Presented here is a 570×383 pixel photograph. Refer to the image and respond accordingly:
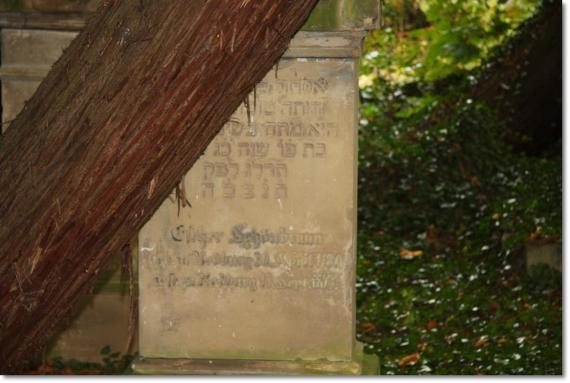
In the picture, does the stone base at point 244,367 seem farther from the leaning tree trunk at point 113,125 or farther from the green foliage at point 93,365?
the green foliage at point 93,365

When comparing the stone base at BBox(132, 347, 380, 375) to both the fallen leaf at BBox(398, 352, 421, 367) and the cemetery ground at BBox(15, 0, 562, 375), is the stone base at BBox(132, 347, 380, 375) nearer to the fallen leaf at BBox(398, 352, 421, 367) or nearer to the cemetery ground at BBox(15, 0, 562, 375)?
the cemetery ground at BBox(15, 0, 562, 375)

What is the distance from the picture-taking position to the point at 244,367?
5.11m

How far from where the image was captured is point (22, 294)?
4160mm

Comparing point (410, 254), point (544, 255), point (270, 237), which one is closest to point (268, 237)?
point (270, 237)

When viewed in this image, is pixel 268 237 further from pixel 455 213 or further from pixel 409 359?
pixel 455 213

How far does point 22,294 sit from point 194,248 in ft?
3.70

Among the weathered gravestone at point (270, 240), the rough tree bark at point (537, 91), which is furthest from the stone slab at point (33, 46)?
the rough tree bark at point (537, 91)

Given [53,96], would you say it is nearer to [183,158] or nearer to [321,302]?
[183,158]

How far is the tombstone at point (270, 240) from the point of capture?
16.2 ft

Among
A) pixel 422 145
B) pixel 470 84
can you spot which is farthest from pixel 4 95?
pixel 470 84

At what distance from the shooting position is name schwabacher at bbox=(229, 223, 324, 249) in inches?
199

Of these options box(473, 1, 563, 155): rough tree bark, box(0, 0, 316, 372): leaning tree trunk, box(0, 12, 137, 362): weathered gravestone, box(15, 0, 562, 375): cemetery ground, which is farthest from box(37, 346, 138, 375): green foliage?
box(473, 1, 563, 155): rough tree bark

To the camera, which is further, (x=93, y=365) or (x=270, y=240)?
(x=93, y=365)

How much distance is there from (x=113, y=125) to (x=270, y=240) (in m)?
1.47
